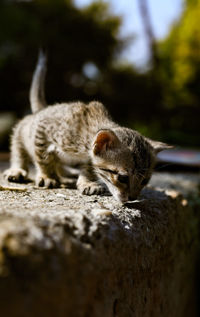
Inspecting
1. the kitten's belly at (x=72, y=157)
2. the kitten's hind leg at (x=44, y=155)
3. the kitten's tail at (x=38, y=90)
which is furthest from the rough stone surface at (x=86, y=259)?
the kitten's tail at (x=38, y=90)

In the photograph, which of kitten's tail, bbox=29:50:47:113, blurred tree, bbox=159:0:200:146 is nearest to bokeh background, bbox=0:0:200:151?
blurred tree, bbox=159:0:200:146

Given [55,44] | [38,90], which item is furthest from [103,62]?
[38,90]

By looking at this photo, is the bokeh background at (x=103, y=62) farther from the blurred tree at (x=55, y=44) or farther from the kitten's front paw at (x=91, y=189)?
the kitten's front paw at (x=91, y=189)

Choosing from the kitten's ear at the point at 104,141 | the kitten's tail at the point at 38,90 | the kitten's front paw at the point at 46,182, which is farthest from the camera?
the kitten's tail at the point at 38,90

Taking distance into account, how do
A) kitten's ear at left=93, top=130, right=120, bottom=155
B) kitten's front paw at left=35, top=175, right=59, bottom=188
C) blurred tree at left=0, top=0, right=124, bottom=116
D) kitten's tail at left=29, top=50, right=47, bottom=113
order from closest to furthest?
kitten's ear at left=93, top=130, right=120, bottom=155 → kitten's front paw at left=35, top=175, right=59, bottom=188 → kitten's tail at left=29, top=50, right=47, bottom=113 → blurred tree at left=0, top=0, right=124, bottom=116

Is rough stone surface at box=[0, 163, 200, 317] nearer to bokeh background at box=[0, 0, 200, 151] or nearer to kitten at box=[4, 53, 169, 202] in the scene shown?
kitten at box=[4, 53, 169, 202]

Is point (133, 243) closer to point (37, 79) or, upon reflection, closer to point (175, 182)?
point (175, 182)

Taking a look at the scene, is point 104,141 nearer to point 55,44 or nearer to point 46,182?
point 46,182

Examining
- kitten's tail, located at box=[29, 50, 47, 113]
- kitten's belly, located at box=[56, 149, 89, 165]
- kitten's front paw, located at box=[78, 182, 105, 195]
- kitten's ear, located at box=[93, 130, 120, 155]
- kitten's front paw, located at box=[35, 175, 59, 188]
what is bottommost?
kitten's front paw, located at box=[78, 182, 105, 195]
